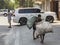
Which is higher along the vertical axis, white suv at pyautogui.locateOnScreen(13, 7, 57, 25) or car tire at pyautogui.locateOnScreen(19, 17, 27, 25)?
white suv at pyautogui.locateOnScreen(13, 7, 57, 25)

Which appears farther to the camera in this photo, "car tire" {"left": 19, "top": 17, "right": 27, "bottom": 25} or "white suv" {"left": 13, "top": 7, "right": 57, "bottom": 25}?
"white suv" {"left": 13, "top": 7, "right": 57, "bottom": 25}

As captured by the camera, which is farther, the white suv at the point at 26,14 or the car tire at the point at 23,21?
the white suv at the point at 26,14

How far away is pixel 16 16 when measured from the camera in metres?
28.6

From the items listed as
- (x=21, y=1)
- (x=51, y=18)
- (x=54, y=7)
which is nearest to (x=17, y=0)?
(x=21, y=1)

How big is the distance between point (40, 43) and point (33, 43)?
36 cm

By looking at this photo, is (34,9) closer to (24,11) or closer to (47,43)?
(24,11)

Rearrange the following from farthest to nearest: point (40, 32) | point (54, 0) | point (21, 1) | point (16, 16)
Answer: point (21, 1) → point (54, 0) → point (16, 16) → point (40, 32)

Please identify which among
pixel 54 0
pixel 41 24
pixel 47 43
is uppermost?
pixel 54 0

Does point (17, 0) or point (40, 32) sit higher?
point (17, 0)

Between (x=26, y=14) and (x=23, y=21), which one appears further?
(x=26, y=14)

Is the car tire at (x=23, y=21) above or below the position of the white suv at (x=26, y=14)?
below

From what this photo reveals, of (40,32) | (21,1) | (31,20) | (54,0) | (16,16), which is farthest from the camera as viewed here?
(21,1)

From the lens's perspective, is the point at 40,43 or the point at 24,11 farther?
the point at 24,11

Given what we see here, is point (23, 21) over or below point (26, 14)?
below
